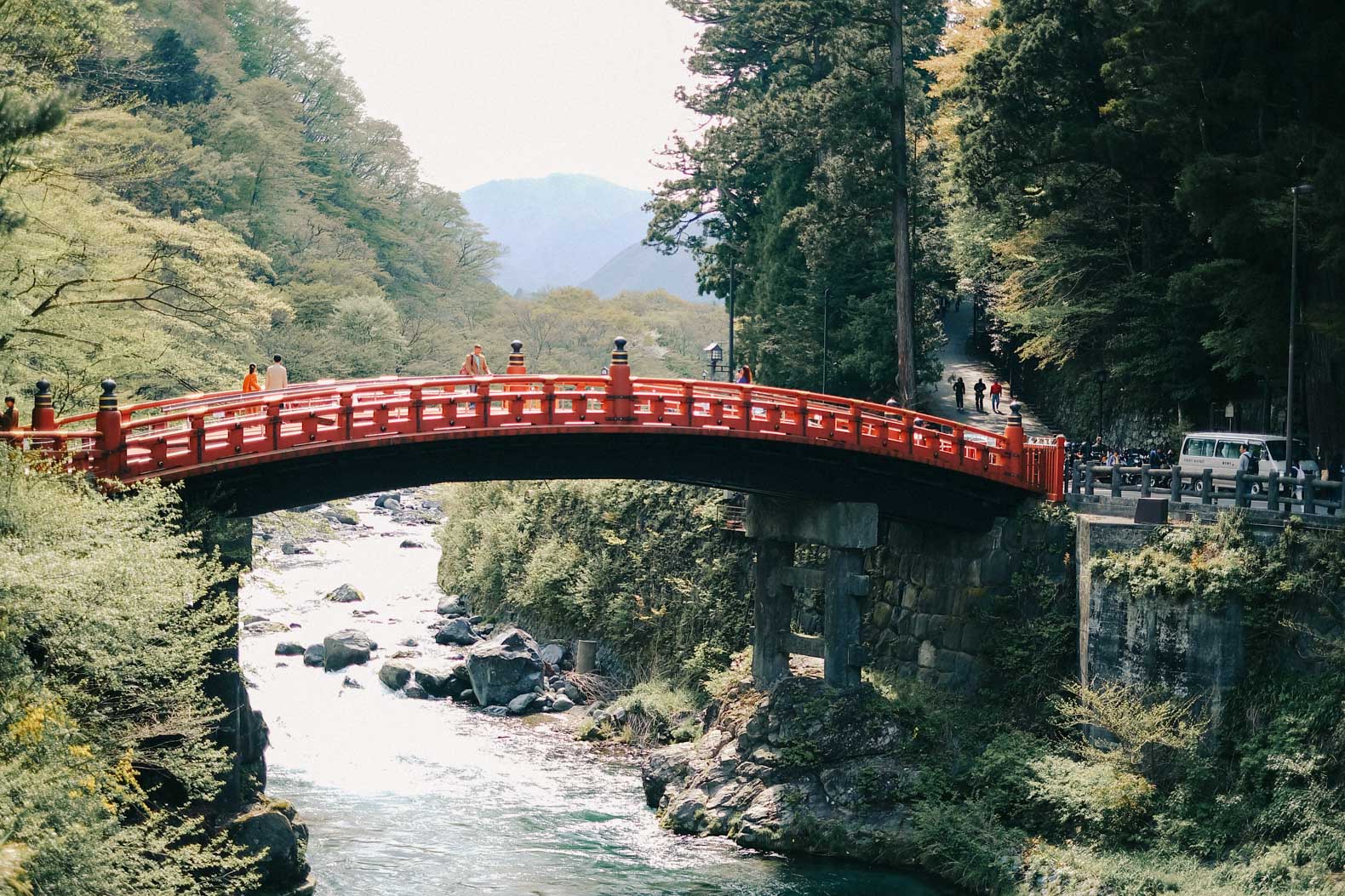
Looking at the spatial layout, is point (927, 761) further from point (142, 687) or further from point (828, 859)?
point (142, 687)

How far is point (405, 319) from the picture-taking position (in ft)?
269

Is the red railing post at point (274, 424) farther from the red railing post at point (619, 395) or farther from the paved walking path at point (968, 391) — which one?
the paved walking path at point (968, 391)

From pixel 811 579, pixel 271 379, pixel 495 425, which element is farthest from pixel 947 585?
pixel 271 379

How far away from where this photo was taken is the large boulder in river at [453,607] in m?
50.6

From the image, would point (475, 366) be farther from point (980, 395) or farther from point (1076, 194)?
point (980, 395)

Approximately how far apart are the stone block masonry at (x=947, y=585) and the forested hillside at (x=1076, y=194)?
7.28 metres

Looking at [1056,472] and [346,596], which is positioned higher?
[1056,472]

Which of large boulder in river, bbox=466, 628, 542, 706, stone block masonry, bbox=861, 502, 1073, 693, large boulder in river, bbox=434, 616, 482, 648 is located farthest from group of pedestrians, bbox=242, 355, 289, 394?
large boulder in river, bbox=434, 616, 482, 648

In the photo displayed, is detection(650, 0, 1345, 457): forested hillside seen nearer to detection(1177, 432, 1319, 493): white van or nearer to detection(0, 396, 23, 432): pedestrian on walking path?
detection(1177, 432, 1319, 493): white van

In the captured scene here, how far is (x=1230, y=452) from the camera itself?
3209 centimetres

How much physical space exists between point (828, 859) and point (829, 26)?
2394 centimetres

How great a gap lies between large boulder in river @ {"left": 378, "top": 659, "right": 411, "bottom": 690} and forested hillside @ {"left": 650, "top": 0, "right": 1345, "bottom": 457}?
667 inches

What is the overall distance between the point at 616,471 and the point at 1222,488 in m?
12.5

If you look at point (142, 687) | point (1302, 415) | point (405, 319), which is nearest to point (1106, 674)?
Result: point (1302, 415)
